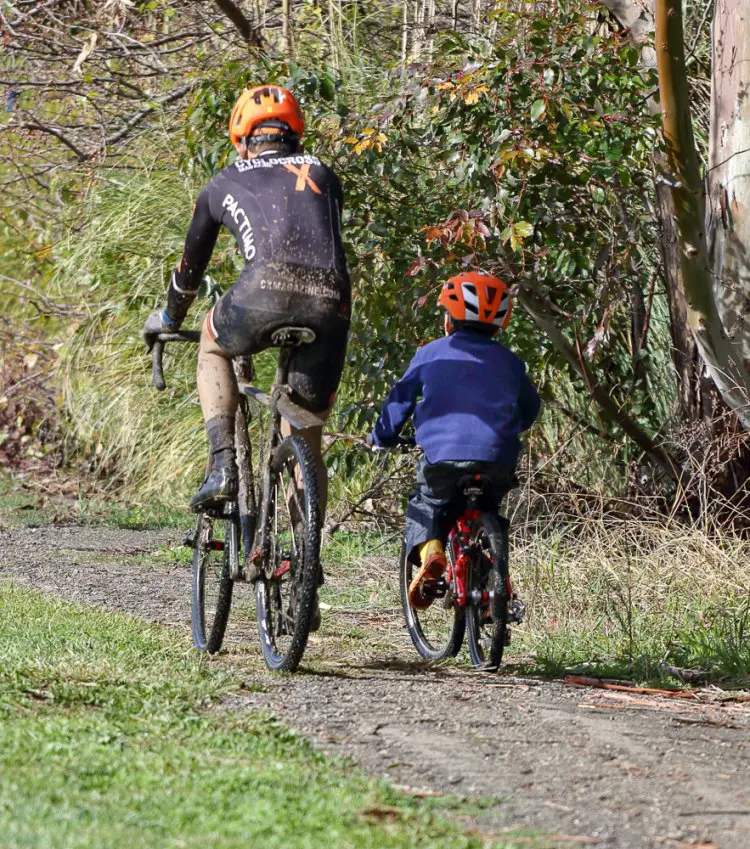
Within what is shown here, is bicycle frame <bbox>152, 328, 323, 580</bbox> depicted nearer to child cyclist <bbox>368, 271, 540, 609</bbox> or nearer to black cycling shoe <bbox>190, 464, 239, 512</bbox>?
black cycling shoe <bbox>190, 464, 239, 512</bbox>

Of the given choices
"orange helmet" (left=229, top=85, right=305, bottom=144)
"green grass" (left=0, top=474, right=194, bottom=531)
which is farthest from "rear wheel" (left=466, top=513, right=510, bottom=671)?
"green grass" (left=0, top=474, right=194, bottom=531)

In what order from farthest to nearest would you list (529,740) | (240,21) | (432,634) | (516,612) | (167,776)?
(240,21), (432,634), (516,612), (529,740), (167,776)

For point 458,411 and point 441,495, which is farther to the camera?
point 441,495

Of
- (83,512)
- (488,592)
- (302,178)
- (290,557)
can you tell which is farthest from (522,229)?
(83,512)

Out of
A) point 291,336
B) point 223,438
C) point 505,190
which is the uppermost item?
point 505,190

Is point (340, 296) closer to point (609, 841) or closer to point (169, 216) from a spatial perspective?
point (609, 841)

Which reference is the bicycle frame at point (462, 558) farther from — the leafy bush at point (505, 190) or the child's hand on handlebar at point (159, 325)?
the leafy bush at point (505, 190)

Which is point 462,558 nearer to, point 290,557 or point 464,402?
point 464,402

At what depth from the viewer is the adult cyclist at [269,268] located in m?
5.45

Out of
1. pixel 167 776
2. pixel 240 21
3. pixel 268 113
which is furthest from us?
pixel 240 21

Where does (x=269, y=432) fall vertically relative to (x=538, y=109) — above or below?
below

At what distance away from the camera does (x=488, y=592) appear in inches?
231

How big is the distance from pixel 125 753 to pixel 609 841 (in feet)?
4.28

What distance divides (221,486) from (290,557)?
1.40 ft
